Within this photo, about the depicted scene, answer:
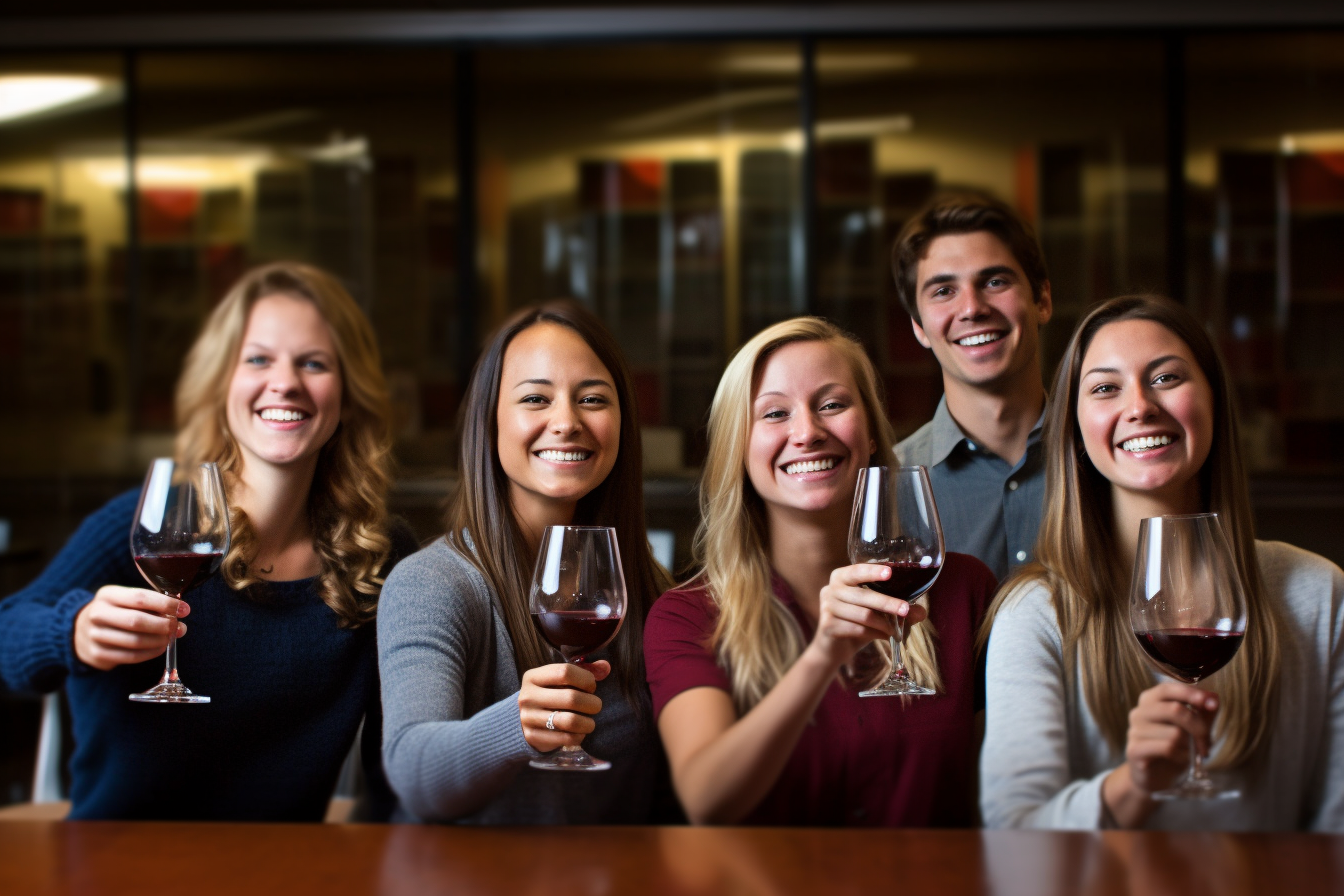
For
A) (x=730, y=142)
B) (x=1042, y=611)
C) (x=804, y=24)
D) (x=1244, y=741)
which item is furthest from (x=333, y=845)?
(x=730, y=142)

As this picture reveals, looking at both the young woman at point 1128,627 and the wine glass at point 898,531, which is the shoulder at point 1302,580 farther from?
the wine glass at point 898,531

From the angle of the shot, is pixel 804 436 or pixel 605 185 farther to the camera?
pixel 605 185

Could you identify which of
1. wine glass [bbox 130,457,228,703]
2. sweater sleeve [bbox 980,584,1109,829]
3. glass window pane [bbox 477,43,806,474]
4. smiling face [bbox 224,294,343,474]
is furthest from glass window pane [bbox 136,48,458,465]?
sweater sleeve [bbox 980,584,1109,829]

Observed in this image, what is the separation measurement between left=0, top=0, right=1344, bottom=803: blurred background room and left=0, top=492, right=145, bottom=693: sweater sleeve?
8.75 feet

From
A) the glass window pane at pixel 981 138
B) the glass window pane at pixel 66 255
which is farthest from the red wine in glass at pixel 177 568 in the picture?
the glass window pane at pixel 66 255

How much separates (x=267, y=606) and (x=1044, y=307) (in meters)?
0.68

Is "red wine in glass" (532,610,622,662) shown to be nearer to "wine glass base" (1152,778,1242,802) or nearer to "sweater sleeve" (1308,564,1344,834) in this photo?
"wine glass base" (1152,778,1242,802)

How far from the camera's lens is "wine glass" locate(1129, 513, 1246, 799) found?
31.3 inches

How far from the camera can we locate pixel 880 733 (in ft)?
2.92

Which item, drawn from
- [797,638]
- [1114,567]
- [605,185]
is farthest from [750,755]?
[605,185]

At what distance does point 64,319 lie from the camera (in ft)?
16.0

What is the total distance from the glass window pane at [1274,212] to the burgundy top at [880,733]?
359 cm

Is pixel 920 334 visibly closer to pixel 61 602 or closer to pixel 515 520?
pixel 515 520

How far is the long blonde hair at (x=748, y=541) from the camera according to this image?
0.89 m
